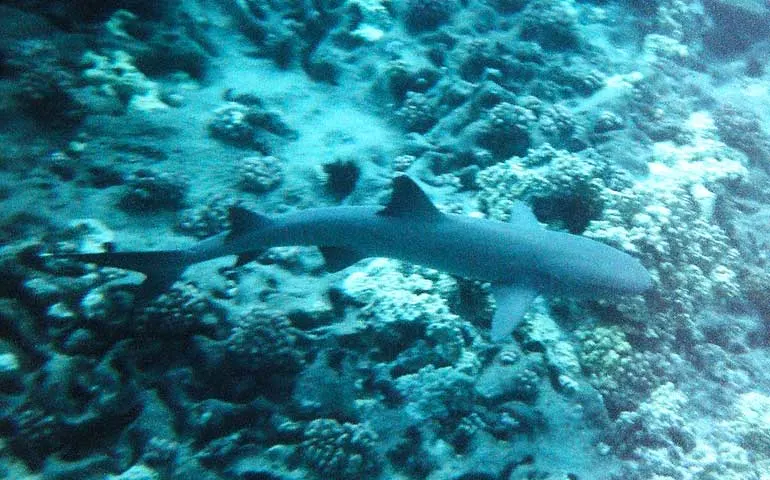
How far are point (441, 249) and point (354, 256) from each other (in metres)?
0.76

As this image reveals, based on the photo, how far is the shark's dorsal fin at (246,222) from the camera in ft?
13.3

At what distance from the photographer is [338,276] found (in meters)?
5.01

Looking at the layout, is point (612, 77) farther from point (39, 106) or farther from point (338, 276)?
point (39, 106)

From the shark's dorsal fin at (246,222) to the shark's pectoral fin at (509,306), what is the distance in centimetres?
201

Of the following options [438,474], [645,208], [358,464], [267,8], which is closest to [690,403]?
[645,208]

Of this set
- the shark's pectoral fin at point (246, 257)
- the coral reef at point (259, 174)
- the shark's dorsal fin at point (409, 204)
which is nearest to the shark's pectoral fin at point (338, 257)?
the shark's dorsal fin at point (409, 204)

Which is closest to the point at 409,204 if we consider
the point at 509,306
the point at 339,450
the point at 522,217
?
the point at 509,306

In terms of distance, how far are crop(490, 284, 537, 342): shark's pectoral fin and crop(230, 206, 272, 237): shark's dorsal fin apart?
6.60ft

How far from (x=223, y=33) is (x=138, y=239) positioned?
419 cm

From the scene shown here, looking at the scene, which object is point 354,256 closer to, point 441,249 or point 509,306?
point 441,249

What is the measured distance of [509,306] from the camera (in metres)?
3.93

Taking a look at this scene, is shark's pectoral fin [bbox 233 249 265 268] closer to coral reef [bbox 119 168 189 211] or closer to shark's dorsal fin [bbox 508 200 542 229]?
coral reef [bbox 119 168 189 211]

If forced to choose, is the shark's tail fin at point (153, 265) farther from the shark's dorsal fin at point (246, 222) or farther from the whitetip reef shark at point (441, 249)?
the shark's dorsal fin at point (246, 222)

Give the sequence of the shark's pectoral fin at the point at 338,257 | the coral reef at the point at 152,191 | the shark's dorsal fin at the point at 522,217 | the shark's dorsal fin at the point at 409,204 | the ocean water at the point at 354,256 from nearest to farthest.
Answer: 1. the shark's dorsal fin at the point at 409,204
2. the ocean water at the point at 354,256
3. the shark's pectoral fin at the point at 338,257
4. the shark's dorsal fin at the point at 522,217
5. the coral reef at the point at 152,191
